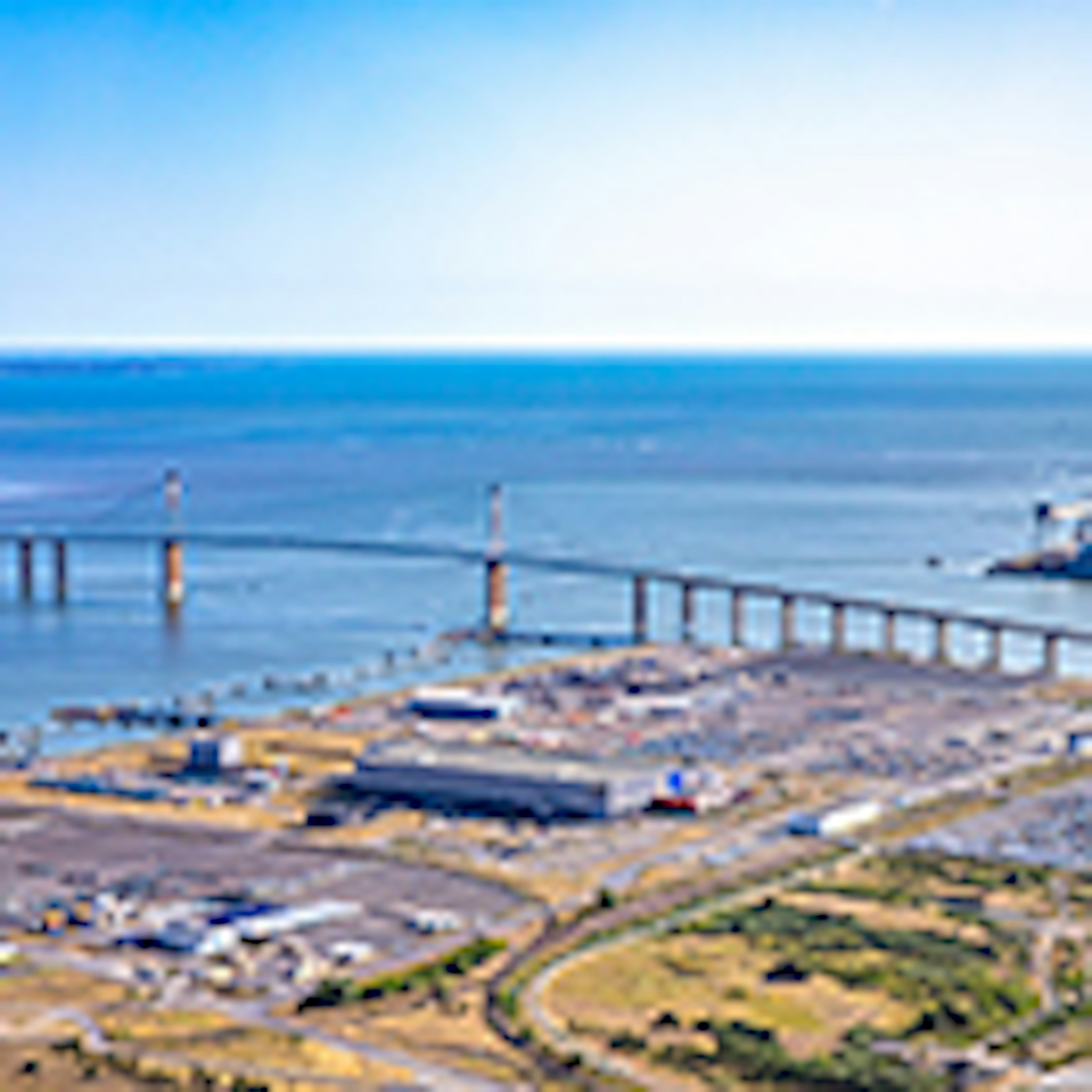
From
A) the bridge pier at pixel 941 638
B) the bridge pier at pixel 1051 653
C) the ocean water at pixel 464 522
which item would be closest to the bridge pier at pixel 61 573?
the ocean water at pixel 464 522

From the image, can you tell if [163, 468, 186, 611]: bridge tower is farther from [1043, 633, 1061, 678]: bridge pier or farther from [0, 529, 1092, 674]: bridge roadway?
[1043, 633, 1061, 678]: bridge pier

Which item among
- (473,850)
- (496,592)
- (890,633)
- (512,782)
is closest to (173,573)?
(496,592)

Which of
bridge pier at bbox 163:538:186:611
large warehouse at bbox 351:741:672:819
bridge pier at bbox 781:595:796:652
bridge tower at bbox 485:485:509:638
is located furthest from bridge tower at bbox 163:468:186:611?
large warehouse at bbox 351:741:672:819

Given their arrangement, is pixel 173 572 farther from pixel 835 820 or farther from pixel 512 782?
pixel 835 820

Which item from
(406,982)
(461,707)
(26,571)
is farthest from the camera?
(26,571)

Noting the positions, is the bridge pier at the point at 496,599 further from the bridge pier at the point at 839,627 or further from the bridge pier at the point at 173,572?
the bridge pier at the point at 173,572

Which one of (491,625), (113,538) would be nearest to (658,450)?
(113,538)
